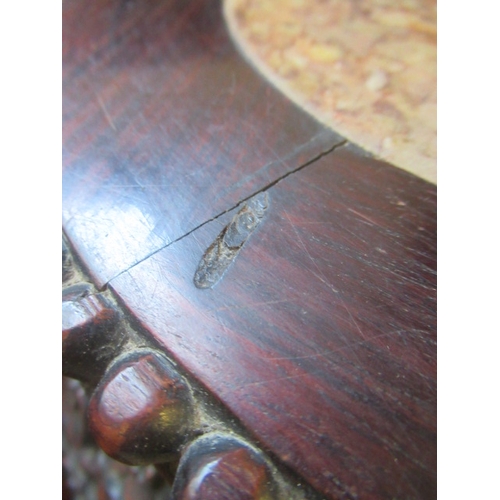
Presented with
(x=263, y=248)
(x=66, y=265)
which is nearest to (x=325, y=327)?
(x=263, y=248)

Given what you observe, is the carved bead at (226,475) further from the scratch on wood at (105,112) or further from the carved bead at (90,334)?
the scratch on wood at (105,112)

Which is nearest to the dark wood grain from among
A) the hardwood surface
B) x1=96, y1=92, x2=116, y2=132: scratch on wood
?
the hardwood surface

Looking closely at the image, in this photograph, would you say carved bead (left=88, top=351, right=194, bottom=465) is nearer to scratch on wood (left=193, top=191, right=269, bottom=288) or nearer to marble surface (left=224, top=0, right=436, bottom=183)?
scratch on wood (left=193, top=191, right=269, bottom=288)

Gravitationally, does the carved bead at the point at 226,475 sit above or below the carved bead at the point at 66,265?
below

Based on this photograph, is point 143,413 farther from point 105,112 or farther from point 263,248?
point 105,112

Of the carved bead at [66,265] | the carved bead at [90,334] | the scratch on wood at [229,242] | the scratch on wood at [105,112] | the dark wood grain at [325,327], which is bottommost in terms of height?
the dark wood grain at [325,327]

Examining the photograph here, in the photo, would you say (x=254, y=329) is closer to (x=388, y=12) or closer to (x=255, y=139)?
(x=255, y=139)

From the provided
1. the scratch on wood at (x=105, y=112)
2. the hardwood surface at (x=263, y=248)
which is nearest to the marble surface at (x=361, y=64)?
the hardwood surface at (x=263, y=248)
